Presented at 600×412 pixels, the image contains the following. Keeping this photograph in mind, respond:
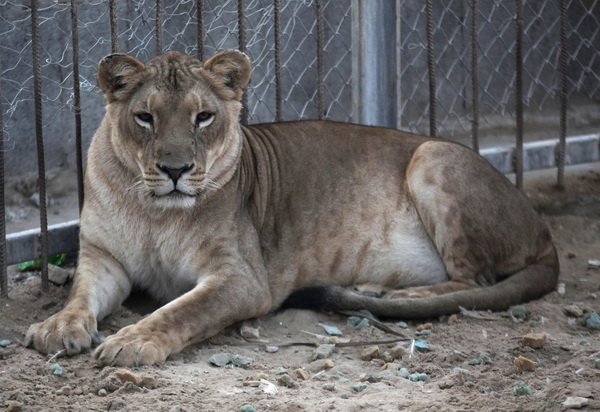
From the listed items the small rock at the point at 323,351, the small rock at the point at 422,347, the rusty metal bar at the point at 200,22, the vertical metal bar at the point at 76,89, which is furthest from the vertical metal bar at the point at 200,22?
the small rock at the point at 422,347

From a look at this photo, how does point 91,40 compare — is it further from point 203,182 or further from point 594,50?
point 594,50

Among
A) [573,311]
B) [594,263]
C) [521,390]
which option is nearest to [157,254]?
[521,390]

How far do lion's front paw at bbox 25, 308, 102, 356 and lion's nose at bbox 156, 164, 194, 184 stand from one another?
22.4 inches

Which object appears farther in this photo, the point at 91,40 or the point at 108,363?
the point at 91,40

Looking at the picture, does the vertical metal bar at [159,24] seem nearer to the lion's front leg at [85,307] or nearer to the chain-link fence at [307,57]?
the chain-link fence at [307,57]

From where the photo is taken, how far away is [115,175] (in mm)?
4016

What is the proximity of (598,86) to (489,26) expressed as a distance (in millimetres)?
865

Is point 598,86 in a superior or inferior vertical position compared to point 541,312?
superior

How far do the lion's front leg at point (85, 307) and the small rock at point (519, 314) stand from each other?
58.6 inches

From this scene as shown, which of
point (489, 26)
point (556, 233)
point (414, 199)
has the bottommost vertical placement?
point (556, 233)

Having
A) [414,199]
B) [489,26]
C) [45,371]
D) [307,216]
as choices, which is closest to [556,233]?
[414,199]

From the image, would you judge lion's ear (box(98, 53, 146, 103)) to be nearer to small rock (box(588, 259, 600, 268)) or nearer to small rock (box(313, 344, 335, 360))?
small rock (box(313, 344, 335, 360))

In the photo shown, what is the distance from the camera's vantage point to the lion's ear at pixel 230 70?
3982 mm

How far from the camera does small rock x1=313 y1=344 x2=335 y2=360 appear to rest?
368 cm
